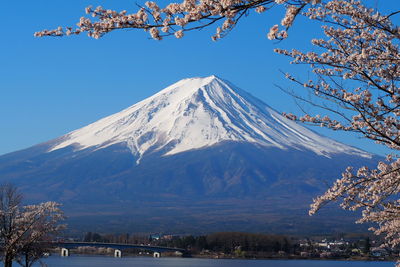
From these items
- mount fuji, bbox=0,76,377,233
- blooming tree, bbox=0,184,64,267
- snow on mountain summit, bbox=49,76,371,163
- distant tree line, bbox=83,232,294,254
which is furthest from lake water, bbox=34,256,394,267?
snow on mountain summit, bbox=49,76,371,163

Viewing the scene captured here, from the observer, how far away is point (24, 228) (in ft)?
72.4

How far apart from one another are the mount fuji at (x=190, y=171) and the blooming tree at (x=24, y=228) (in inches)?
4025

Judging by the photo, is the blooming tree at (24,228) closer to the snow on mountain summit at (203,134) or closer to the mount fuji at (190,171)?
the mount fuji at (190,171)

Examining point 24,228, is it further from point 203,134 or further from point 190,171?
point 203,134

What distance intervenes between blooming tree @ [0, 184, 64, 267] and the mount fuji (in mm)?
102232

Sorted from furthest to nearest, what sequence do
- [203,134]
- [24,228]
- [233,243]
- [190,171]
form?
1. [203,134]
2. [190,171]
3. [233,243]
4. [24,228]

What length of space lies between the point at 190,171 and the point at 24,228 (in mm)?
152328

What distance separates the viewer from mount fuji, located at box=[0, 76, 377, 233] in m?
141

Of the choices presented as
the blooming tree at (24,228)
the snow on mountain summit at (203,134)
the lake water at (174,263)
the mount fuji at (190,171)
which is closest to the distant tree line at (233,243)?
the lake water at (174,263)

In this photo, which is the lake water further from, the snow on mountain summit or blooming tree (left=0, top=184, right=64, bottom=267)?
the snow on mountain summit

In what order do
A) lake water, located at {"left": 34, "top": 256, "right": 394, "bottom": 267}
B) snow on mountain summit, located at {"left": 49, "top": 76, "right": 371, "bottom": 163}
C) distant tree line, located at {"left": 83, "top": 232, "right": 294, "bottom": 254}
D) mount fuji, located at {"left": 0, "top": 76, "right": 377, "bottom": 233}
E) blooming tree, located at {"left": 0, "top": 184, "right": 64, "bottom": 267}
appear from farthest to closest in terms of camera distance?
snow on mountain summit, located at {"left": 49, "top": 76, "right": 371, "bottom": 163} < mount fuji, located at {"left": 0, "top": 76, "right": 377, "bottom": 233} < distant tree line, located at {"left": 83, "top": 232, "right": 294, "bottom": 254} < lake water, located at {"left": 34, "top": 256, "right": 394, "bottom": 267} < blooming tree, located at {"left": 0, "top": 184, "right": 64, "bottom": 267}

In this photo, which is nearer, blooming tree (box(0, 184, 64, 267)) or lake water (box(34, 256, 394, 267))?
blooming tree (box(0, 184, 64, 267))

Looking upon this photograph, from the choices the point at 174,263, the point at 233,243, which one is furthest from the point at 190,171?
the point at 174,263

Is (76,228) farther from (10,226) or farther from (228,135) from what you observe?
(10,226)
